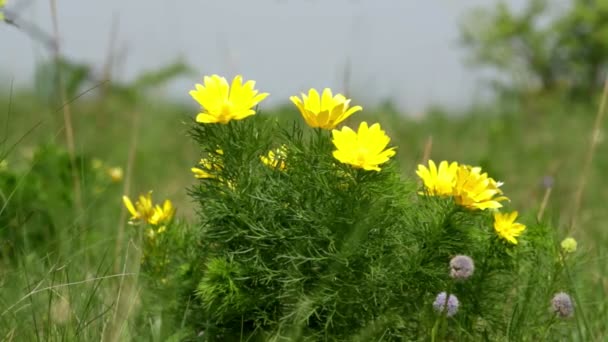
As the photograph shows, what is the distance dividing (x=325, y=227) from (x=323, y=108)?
0.22 meters

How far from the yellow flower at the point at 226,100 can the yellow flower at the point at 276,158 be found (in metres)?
0.12

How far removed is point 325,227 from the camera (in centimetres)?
159

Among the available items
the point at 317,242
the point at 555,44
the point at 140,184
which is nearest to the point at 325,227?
the point at 317,242

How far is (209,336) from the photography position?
179 cm

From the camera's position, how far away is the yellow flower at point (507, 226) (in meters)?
1.71

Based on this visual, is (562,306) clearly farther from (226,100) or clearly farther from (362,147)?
(226,100)

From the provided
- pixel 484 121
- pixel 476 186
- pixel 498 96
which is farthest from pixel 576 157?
pixel 476 186

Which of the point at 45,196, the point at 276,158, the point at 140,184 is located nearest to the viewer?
the point at 276,158

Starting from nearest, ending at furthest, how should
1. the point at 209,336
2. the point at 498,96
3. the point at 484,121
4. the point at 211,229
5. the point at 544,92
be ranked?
1. the point at 211,229
2. the point at 209,336
3. the point at 484,121
4. the point at 498,96
5. the point at 544,92

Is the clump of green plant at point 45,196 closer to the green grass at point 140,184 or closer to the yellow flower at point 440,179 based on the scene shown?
the green grass at point 140,184

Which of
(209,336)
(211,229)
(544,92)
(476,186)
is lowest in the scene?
(544,92)

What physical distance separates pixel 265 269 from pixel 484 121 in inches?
195

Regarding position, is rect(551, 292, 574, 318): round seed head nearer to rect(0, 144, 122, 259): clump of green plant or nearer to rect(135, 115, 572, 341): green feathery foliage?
rect(135, 115, 572, 341): green feathery foliage

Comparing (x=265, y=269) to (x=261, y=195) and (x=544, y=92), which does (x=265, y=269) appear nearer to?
(x=261, y=195)
